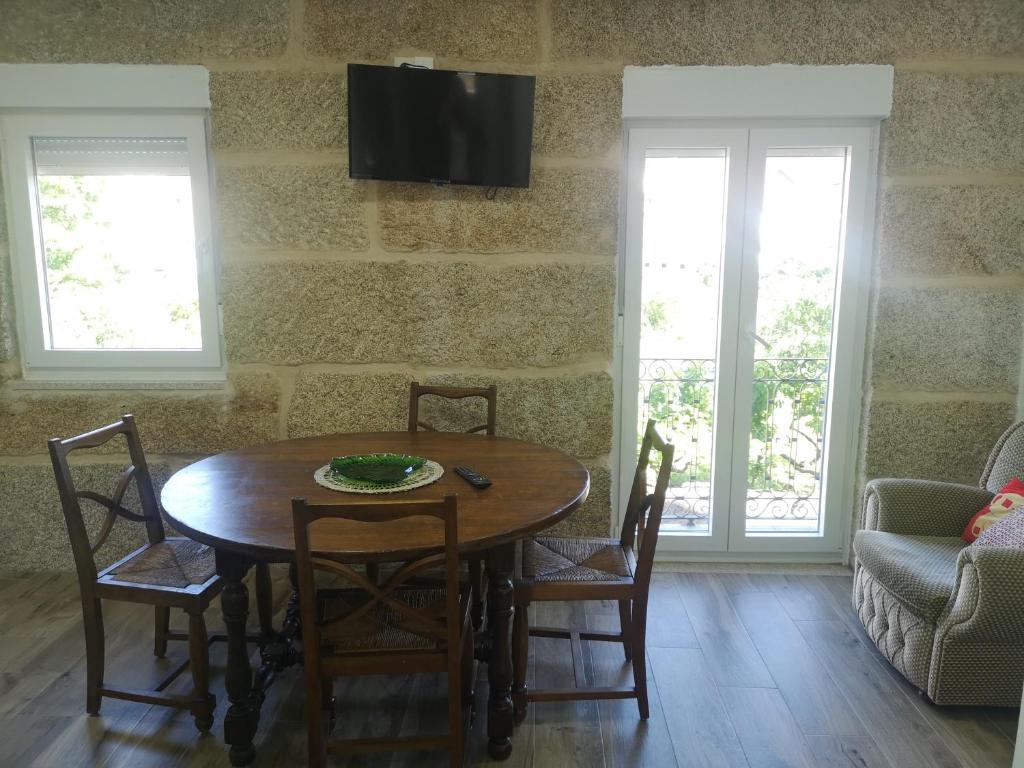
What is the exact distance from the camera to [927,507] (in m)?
2.29

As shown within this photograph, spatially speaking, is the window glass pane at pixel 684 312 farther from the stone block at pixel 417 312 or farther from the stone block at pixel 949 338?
the stone block at pixel 949 338

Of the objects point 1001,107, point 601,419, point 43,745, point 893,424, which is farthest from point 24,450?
point 1001,107

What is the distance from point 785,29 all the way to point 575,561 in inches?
86.6

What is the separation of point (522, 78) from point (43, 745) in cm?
263

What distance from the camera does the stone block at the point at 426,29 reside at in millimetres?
2418

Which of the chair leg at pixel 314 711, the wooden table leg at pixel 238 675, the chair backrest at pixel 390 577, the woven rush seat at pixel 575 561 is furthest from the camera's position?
the woven rush seat at pixel 575 561

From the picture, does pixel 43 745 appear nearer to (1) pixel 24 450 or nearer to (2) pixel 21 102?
(1) pixel 24 450

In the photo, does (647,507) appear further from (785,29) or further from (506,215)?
(785,29)

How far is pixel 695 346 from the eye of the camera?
9.12ft

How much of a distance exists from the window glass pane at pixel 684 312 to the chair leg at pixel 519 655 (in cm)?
127

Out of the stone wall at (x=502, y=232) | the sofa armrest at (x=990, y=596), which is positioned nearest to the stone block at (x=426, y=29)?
the stone wall at (x=502, y=232)

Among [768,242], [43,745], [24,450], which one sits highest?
[768,242]

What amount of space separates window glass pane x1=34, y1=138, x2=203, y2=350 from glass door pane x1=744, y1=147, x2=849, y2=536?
2.50 meters

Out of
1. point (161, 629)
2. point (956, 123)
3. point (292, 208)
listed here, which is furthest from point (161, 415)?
point (956, 123)
